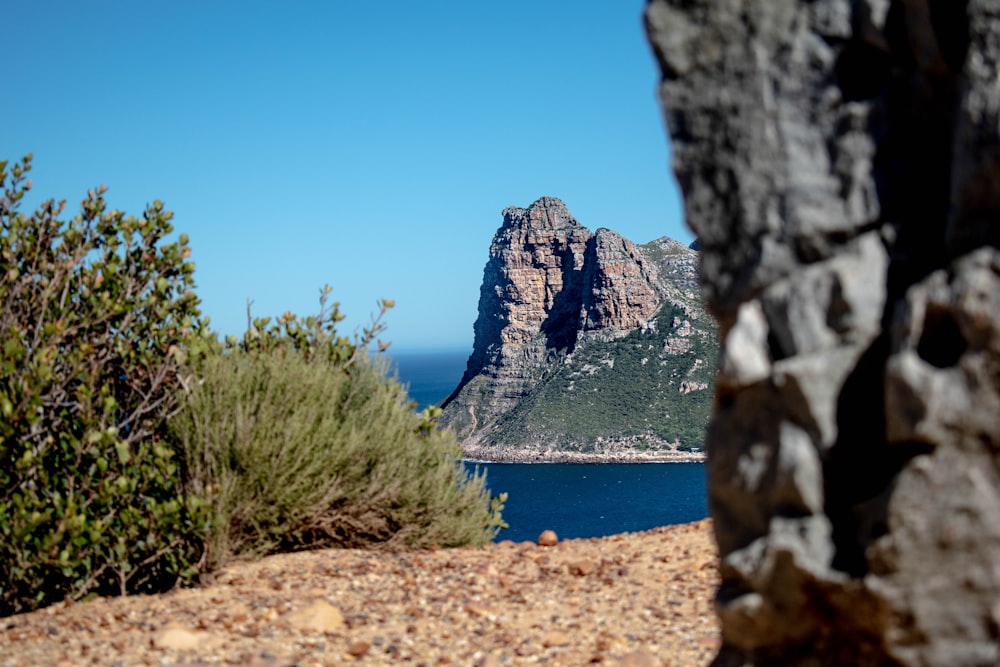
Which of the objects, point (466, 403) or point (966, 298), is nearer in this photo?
point (966, 298)

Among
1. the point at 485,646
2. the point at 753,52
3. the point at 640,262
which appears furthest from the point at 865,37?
the point at 640,262

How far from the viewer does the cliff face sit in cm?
9075

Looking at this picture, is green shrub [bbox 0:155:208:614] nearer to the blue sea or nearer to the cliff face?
the blue sea

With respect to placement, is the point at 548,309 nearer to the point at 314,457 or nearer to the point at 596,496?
the point at 596,496

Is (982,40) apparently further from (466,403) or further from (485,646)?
(466,403)

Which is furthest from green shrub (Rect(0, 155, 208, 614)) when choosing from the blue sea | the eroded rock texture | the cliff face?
the cliff face

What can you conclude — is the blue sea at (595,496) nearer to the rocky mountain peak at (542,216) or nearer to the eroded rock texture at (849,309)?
the rocky mountain peak at (542,216)

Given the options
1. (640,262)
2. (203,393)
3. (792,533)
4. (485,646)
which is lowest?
(485,646)

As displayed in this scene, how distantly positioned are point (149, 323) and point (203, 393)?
71 centimetres

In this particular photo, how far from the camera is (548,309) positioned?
112 meters

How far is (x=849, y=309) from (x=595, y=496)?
64197 mm

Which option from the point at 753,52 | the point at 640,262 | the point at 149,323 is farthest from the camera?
the point at 640,262

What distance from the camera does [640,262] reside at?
96625 millimetres

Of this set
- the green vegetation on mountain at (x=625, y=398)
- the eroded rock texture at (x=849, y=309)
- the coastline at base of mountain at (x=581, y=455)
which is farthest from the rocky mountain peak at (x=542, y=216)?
the eroded rock texture at (x=849, y=309)
